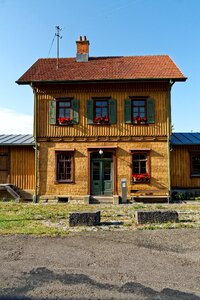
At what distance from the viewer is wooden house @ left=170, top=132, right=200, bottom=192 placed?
15.8 m

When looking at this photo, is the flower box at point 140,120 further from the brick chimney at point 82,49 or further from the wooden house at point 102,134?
the brick chimney at point 82,49

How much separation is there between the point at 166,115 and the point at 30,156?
884 centimetres

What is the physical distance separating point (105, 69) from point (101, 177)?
706 cm

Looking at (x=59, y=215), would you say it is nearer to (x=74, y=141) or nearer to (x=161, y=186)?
(x=74, y=141)

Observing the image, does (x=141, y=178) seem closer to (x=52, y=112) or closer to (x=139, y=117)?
(x=139, y=117)

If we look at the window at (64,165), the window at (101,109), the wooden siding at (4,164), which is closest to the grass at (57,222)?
the window at (64,165)

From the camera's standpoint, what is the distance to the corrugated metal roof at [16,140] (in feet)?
51.9

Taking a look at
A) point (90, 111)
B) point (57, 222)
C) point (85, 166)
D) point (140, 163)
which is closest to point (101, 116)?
point (90, 111)

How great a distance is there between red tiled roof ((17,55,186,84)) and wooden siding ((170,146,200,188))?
175 inches

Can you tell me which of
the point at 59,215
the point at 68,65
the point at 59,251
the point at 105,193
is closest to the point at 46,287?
the point at 59,251

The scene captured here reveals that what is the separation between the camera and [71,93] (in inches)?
610

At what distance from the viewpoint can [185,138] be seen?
16938 mm

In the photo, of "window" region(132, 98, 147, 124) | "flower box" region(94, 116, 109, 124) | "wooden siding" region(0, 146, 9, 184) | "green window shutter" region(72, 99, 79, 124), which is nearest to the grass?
"wooden siding" region(0, 146, 9, 184)

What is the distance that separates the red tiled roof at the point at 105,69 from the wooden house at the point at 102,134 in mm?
118
